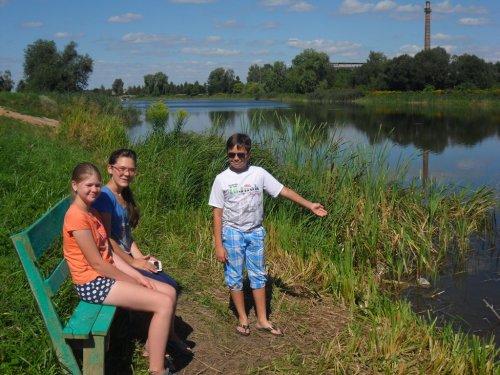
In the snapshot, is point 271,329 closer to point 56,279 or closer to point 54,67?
point 56,279

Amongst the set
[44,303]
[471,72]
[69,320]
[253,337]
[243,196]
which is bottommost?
[253,337]

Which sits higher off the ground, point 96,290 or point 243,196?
point 243,196

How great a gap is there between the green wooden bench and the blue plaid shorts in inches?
37.7

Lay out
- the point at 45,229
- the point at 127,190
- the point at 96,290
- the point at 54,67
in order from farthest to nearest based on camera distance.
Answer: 1. the point at 54,67
2. the point at 127,190
3. the point at 45,229
4. the point at 96,290

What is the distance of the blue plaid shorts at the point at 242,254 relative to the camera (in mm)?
3381

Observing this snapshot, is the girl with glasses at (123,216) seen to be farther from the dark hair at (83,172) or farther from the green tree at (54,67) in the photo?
the green tree at (54,67)

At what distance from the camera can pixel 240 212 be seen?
132 inches

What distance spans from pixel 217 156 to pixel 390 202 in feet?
7.88

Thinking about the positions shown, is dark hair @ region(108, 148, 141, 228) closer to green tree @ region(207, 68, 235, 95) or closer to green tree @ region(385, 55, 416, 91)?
green tree @ region(385, 55, 416, 91)

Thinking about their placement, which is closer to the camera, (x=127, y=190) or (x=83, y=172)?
(x=83, y=172)

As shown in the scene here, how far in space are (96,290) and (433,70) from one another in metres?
59.2

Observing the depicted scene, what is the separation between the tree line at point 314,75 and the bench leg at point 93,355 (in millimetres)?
29357

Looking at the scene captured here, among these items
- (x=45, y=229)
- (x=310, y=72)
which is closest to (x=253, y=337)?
(x=45, y=229)

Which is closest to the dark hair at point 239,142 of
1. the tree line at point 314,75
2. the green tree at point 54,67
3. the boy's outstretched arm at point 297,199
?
the boy's outstretched arm at point 297,199
